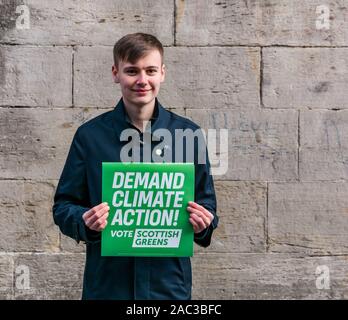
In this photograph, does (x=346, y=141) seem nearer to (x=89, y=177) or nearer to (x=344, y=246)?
(x=344, y=246)

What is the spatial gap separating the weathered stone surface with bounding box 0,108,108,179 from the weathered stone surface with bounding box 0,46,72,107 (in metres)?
0.07

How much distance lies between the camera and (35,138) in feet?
18.9

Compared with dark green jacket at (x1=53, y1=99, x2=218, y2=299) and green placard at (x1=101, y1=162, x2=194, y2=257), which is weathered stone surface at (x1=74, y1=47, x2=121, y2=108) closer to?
dark green jacket at (x1=53, y1=99, x2=218, y2=299)

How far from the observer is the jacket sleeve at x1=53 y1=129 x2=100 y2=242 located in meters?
3.50

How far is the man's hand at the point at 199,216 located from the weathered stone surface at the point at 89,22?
2526mm

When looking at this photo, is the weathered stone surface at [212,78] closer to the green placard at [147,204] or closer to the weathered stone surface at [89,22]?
the weathered stone surface at [89,22]

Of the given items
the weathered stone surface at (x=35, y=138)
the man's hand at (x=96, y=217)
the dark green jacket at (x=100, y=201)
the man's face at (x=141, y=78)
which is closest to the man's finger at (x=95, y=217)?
the man's hand at (x=96, y=217)

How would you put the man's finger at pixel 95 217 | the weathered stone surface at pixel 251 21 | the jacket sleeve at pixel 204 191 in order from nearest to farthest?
1. the man's finger at pixel 95 217
2. the jacket sleeve at pixel 204 191
3. the weathered stone surface at pixel 251 21

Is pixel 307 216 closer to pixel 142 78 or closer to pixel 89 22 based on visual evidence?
pixel 89 22

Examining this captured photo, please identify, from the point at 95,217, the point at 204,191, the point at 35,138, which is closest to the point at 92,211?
the point at 95,217

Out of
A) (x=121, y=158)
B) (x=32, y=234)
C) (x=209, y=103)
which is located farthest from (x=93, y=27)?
(x=121, y=158)

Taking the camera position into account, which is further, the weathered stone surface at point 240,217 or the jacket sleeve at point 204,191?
the weathered stone surface at point 240,217

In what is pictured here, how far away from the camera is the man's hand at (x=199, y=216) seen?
11.2ft

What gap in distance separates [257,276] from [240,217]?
0.44 m
